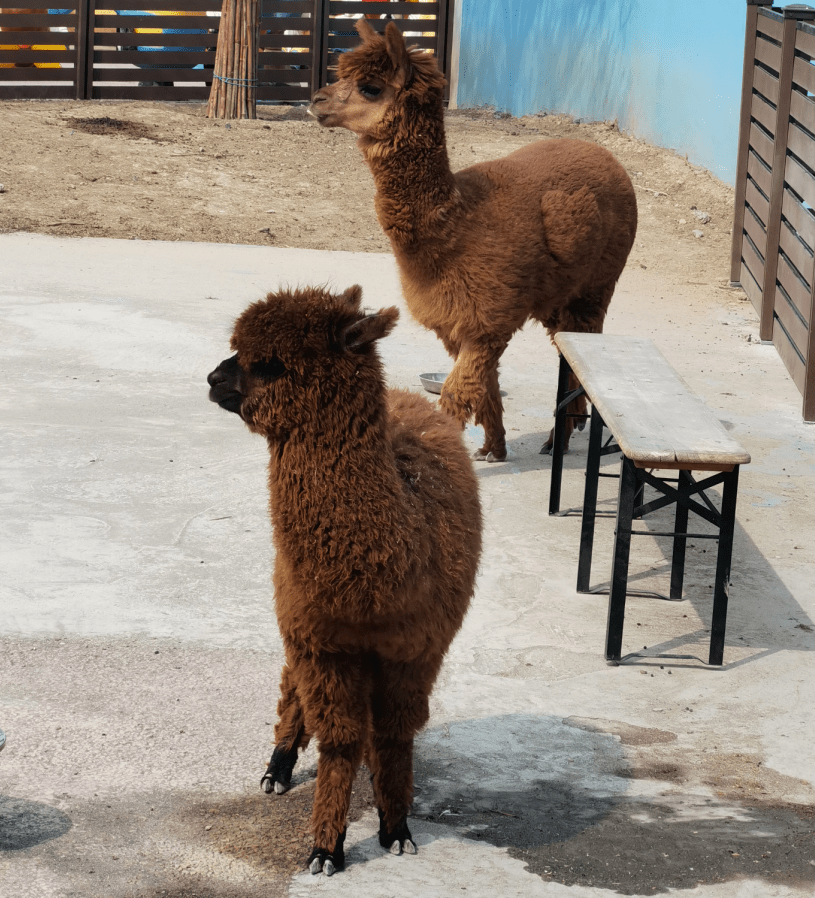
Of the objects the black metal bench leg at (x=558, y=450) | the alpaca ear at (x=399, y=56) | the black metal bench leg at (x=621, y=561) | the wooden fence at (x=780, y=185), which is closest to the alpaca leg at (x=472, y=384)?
the black metal bench leg at (x=558, y=450)

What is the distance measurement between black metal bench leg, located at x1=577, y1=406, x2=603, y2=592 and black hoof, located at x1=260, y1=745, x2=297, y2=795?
6.55ft

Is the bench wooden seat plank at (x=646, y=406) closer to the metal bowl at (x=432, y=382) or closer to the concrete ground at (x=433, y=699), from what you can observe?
the concrete ground at (x=433, y=699)

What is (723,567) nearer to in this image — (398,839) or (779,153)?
(398,839)

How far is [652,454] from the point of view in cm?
442

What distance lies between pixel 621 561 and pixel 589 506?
0.75 m

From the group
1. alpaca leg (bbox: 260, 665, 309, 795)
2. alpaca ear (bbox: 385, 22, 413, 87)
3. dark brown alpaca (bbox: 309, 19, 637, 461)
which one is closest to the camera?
alpaca leg (bbox: 260, 665, 309, 795)

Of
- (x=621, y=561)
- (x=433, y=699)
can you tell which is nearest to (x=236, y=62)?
(x=621, y=561)

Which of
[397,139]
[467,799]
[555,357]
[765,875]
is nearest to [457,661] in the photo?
[467,799]

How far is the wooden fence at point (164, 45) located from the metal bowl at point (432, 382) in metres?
11.0

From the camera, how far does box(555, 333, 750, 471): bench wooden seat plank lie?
14.6ft

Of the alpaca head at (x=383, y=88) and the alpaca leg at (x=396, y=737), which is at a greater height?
the alpaca head at (x=383, y=88)

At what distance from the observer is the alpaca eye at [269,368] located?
3.12 meters

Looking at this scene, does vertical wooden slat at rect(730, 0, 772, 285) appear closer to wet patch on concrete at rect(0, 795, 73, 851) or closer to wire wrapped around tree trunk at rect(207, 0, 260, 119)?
wire wrapped around tree trunk at rect(207, 0, 260, 119)

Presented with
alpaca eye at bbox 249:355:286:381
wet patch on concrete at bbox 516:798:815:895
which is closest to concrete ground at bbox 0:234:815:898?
wet patch on concrete at bbox 516:798:815:895
